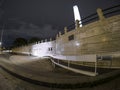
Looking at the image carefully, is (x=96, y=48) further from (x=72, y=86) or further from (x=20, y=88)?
(x=20, y=88)

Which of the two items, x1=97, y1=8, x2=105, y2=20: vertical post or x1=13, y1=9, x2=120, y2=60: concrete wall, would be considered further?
x1=97, y1=8, x2=105, y2=20: vertical post

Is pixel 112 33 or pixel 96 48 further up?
pixel 112 33

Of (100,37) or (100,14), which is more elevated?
(100,14)

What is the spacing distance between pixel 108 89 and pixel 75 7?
17818 mm

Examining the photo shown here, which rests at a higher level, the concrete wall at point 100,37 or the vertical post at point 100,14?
the vertical post at point 100,14

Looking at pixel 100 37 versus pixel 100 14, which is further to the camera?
pixel 100 14

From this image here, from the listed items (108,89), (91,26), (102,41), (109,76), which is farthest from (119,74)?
(91,26)

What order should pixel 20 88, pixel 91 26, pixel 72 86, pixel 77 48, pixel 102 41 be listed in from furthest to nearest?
pixel 77 48
pixel 91 26
pixel 102 41
pixel 20 88
pixel 72 86

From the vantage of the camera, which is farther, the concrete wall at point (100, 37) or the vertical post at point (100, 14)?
the vertical post at point (100, 14)

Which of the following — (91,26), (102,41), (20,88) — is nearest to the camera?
(20,88)

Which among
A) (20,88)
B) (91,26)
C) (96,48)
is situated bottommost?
(20,88)

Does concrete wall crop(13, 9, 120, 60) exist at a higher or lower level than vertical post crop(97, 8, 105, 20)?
lower

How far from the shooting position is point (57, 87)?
167 inches

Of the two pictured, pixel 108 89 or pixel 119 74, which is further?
pixel 119 74
